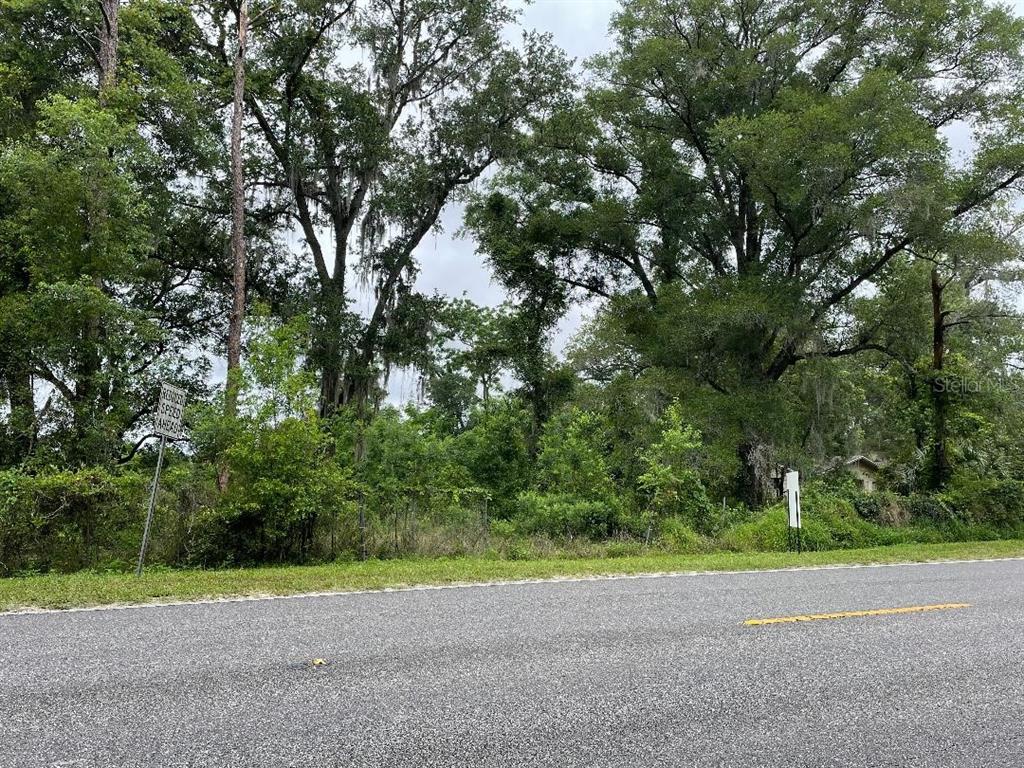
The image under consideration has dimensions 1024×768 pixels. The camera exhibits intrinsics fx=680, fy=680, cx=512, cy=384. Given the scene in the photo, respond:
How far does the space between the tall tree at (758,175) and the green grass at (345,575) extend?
8176 mm

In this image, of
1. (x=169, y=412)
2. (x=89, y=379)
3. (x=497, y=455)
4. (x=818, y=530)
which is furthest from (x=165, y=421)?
(x=818, y=530)

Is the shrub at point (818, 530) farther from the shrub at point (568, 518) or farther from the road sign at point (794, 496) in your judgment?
the shrub at point (568, 518)

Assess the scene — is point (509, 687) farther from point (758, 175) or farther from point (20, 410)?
point (758, 175)

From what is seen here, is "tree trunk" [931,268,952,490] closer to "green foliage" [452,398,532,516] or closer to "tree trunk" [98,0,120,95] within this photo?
"green foliage" [452,398,532,516]

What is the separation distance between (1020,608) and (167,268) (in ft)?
66.2

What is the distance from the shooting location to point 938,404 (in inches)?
754

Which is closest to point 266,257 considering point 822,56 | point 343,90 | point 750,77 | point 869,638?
point 343,90

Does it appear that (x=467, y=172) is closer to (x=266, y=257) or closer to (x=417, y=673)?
(x=266, y=257)

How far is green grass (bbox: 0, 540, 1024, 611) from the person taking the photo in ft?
23.0

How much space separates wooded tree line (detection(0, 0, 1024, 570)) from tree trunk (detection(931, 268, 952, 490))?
87 mm

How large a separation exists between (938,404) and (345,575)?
695 inches

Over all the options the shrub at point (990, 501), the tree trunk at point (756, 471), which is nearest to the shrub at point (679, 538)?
the tree trunk at point (756, 471)

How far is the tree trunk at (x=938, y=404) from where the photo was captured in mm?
18747

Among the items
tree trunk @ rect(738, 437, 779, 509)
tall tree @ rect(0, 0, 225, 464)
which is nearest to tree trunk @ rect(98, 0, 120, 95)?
tall tree @ rect(0, 0, 225, 464)
